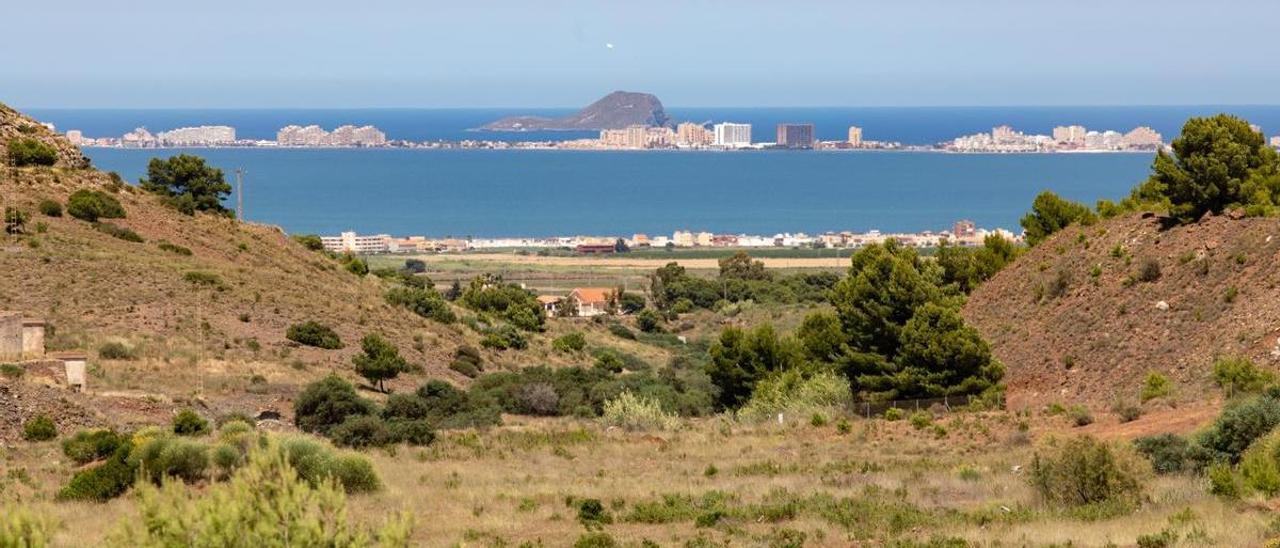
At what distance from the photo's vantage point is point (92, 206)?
4603 centimetres

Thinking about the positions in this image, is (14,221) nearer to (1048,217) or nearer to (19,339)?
(19,339)

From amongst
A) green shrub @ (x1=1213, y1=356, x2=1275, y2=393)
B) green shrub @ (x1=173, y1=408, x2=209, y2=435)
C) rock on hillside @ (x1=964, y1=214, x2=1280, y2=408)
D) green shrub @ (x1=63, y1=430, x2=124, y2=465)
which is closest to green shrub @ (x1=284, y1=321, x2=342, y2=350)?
green shrub @ (x1=173, y1=408, x2=209, y2=435)

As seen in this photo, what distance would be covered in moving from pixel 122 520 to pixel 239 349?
87.1 feet

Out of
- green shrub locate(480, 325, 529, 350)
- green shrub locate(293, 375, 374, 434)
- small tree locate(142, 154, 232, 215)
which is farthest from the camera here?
small tree locate(142, 154, 232, 215)

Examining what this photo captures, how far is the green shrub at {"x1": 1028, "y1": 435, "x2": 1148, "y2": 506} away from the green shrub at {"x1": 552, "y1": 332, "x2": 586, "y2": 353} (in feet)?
110

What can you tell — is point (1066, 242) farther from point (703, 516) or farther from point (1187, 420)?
point (703, 516)

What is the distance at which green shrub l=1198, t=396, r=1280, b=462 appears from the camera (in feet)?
61.9

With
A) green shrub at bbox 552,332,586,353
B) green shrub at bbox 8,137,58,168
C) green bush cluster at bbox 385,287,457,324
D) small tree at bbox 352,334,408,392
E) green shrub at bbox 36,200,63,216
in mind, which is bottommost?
green shrub at bbox 552,332,586,353

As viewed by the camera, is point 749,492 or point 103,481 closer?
point 103,481

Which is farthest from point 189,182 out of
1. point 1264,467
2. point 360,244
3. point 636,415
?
point 360,244

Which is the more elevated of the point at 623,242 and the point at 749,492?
the point at 749,492

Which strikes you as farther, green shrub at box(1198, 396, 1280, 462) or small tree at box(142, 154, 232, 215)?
small tree at box(142, 154, 232, 215)

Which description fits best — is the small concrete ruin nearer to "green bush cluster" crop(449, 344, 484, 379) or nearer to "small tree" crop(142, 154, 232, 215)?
"green bush cluster" crop(449, 344, 484, 379)

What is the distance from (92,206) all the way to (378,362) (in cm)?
1509
